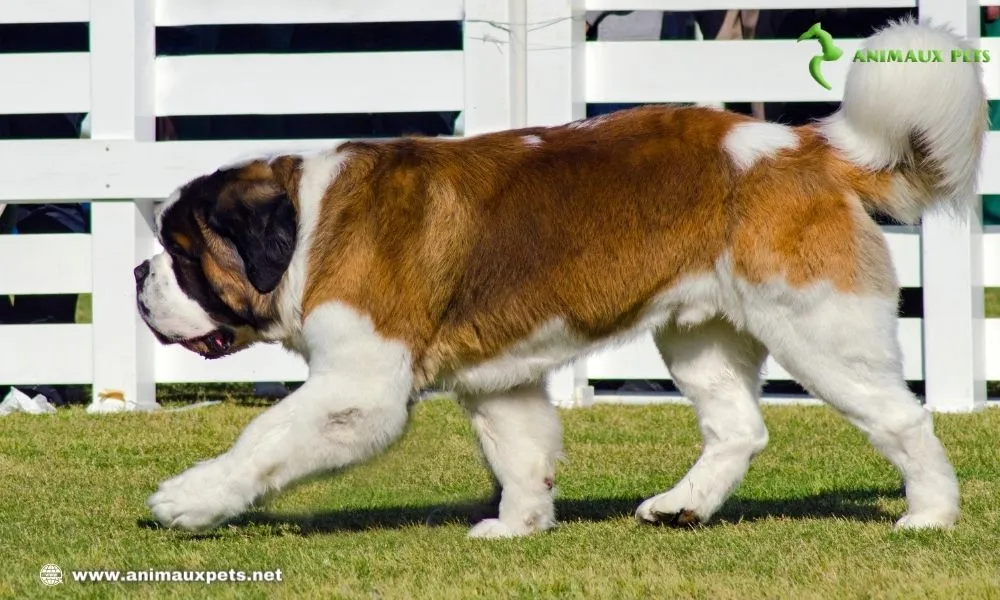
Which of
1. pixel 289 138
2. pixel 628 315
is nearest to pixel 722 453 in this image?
pixel 628 315

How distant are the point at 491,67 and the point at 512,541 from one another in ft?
13.7

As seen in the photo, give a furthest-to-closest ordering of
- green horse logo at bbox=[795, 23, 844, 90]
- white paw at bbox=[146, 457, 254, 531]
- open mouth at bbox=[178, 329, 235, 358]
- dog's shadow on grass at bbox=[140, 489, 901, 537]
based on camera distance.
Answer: green horse logo at bbox=[795, 23, 844, 90] → dog's shadow on grass at bbox=[140, 489, 901, 537] → open mouth at bbox=[178, 329, 235, 358] → white paw at bbox=[146, 457, 254, 531]

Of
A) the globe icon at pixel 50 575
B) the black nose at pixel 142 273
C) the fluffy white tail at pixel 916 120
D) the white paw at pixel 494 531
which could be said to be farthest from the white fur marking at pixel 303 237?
the fluffy white tail at pixel 916 120

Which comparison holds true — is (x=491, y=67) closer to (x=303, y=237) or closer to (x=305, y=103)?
(x=305, y=103)

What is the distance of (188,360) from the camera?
9227mm

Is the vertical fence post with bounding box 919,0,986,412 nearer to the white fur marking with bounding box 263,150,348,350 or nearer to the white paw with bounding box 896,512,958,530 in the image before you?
the white paw with bounding box 896,512,958,530

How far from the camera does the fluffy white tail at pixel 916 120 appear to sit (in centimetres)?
516

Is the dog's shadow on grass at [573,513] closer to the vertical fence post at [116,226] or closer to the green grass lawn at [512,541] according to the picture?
the green grass lawn at [512,541]

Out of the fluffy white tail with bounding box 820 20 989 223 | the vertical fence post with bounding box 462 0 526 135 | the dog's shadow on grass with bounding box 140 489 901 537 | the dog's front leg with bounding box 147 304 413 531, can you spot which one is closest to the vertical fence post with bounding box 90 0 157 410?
the vertical fence post with bounding box 462 0 526 135

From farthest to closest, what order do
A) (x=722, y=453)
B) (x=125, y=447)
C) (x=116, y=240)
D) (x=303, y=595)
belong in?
(x=116, y=240) < (x=125, y=447) < (x=722, y=453) < (x=303, y=595)

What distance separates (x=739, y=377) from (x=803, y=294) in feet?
2.33

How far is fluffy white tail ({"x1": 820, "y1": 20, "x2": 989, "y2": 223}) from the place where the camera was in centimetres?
516

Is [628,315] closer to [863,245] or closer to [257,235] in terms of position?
[863,245]

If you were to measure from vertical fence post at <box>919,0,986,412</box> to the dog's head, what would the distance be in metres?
4.41
